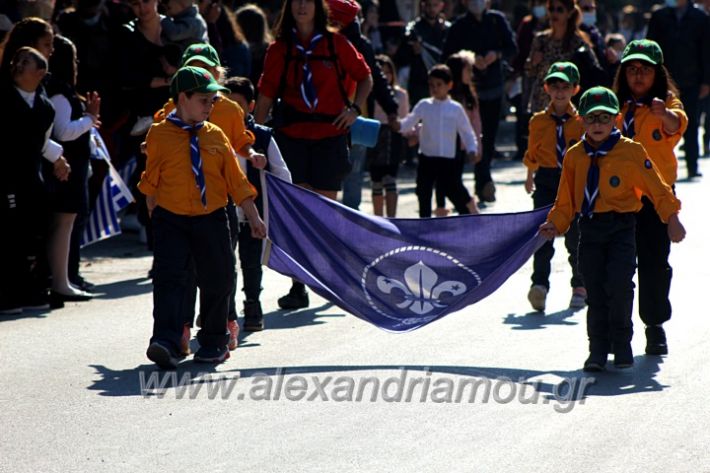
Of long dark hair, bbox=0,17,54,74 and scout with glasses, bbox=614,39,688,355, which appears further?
long dark hair, bbox=0,17,54,74

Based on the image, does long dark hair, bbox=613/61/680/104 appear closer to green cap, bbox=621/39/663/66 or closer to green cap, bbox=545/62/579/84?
green cap, bbox=621/39/663/66

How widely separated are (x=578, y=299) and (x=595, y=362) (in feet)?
7.47

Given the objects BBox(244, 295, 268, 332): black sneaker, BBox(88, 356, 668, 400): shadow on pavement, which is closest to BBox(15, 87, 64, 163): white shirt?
BBox(244, 295, 268, 332): black sneaker

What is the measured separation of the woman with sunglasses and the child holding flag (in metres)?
5.10

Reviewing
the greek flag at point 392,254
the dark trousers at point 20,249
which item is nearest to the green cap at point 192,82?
the greek flag at point 392,254

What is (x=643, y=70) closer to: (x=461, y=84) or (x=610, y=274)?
(x=610, y=274)

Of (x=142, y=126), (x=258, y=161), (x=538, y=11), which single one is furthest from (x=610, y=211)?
(x=538, y=11)

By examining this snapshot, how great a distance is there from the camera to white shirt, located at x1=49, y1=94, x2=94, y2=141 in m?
10.5

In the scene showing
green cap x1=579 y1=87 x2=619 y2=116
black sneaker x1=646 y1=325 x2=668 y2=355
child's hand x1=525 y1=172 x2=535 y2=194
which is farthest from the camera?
child's hand x1=525 y1=172 x2=535 y2=194

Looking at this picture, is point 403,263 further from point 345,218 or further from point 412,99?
point 412,99

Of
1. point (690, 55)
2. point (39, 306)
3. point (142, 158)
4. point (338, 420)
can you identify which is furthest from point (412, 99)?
point (338, 420)

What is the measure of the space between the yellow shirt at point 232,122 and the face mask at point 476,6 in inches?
340

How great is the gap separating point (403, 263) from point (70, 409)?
2.45 meters

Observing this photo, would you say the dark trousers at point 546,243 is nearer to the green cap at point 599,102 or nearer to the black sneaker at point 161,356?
the green cap at point 599,102
